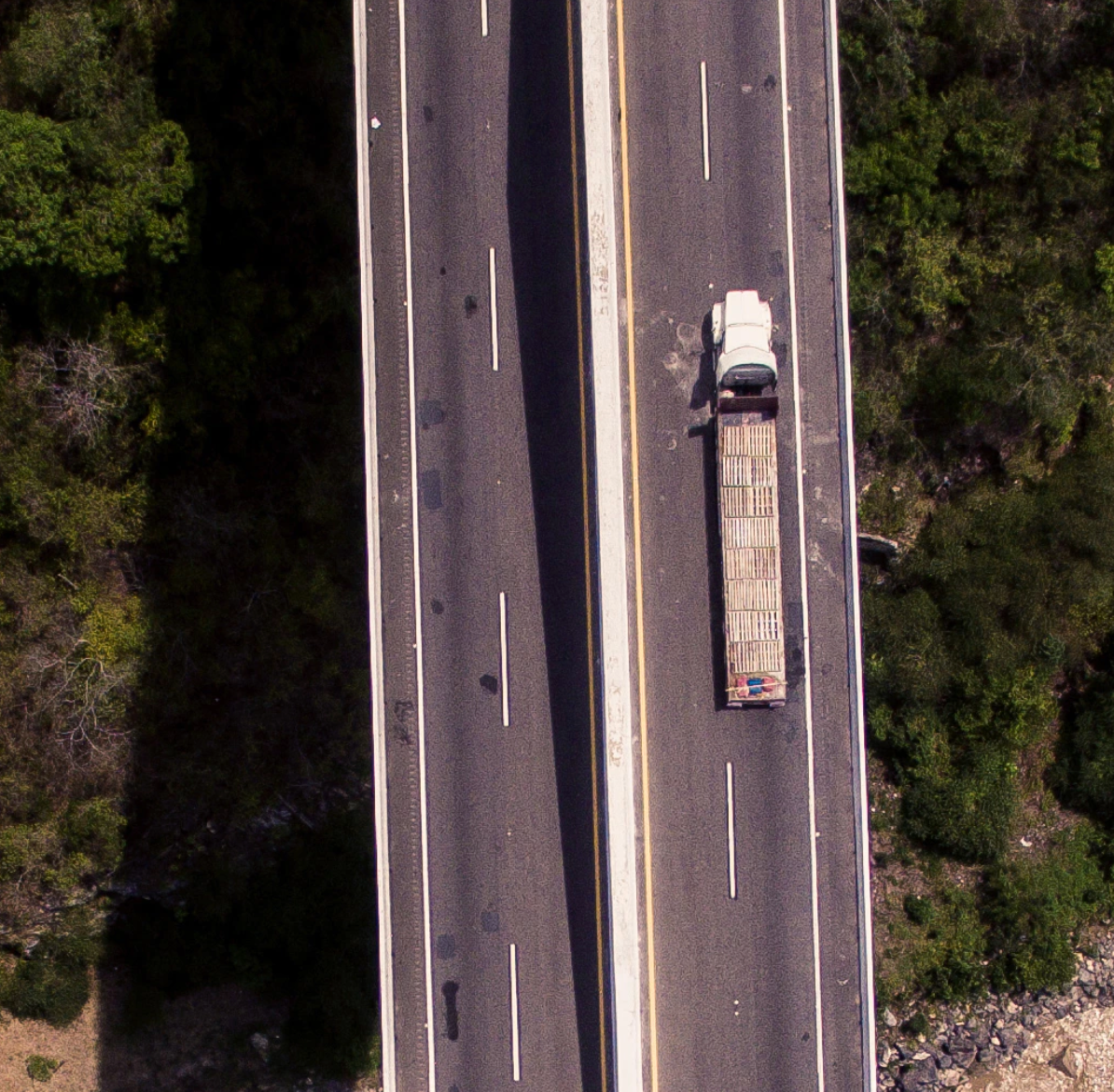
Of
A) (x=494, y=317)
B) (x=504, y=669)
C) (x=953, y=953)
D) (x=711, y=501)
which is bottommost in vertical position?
(x=953, y=953)

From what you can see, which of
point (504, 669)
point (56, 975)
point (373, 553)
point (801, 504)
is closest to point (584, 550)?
point (504, 669)

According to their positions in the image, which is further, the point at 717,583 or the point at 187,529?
the point at 187,529

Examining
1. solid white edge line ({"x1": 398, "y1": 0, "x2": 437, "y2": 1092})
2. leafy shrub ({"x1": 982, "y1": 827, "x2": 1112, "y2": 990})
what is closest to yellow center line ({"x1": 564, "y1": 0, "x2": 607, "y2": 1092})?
solid white edge line ({"x1": 398, "y1": 0, "x2": 437, "y2": 1092})

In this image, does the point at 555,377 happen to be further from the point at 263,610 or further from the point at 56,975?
the point at 56,975

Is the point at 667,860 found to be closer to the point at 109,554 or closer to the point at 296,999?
the point at 296,999

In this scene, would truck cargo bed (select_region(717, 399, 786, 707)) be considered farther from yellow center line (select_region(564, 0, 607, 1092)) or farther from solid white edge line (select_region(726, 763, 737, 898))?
yellow center line (select_region(564, 0, 607, 1092))

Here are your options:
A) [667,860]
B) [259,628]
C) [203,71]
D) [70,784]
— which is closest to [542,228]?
[203,71]

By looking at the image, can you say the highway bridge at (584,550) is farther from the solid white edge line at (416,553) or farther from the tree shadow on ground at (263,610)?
the tree shadow on ground at (263,610)
